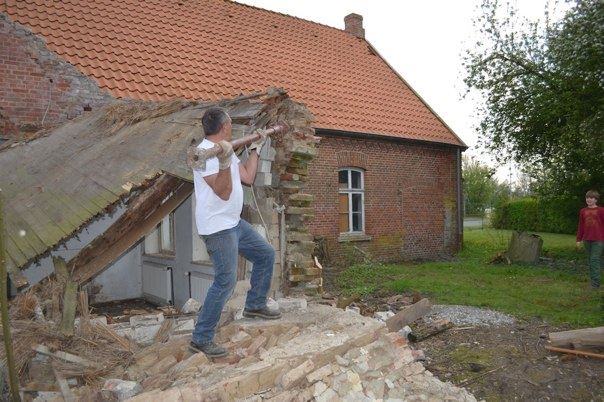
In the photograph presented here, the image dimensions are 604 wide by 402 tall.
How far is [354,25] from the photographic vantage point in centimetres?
1878

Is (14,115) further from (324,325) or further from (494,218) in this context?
(494,218)

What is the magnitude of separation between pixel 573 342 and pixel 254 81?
374 inches

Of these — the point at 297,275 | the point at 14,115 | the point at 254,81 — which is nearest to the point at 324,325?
the point at 297,275

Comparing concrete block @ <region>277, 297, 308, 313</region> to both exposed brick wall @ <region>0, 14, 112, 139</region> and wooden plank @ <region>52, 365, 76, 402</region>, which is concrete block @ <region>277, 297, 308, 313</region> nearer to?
wooden plank @ <region>52, 365, 76, 402</region>

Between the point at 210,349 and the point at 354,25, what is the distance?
56.0ft

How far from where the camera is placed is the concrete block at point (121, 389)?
3555mm

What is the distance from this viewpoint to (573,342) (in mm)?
5906

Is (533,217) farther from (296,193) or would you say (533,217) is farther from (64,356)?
(64,356)

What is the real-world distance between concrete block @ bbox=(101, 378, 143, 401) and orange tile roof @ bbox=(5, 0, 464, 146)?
24.2ft

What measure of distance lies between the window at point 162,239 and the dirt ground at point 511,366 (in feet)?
17.2

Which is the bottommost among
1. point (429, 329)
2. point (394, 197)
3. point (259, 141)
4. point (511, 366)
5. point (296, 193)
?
point (511, 366)

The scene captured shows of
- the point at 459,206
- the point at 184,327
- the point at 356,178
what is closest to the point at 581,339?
the point at 184,327

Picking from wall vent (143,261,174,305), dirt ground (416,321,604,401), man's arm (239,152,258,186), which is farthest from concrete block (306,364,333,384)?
wall vent (143,261,174,305)

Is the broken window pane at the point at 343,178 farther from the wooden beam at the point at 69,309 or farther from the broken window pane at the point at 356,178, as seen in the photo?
the wooden beam at the point at 69,309
